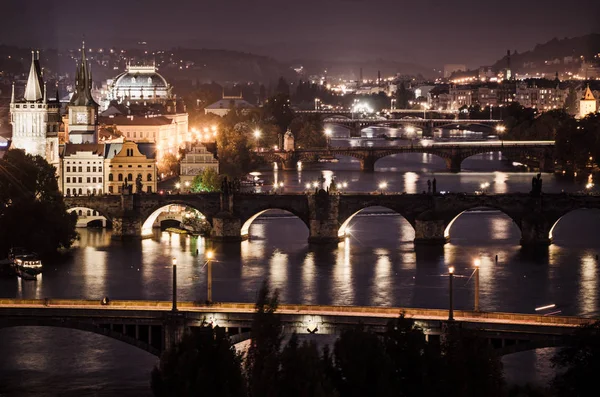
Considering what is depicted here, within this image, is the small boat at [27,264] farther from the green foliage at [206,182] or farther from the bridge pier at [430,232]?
the green foliage at [206,182]

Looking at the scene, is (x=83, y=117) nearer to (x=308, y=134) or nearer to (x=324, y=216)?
(x=324, y=216)

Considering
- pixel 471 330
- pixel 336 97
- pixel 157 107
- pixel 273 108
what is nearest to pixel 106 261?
pixel 471 330

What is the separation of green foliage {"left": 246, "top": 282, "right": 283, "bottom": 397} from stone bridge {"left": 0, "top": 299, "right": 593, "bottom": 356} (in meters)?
1.03

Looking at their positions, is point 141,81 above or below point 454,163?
above

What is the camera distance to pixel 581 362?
92.5 feet

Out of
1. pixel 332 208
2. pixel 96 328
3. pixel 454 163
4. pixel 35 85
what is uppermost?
pixel 35 85

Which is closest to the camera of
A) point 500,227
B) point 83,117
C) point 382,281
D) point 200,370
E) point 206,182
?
point 200,370

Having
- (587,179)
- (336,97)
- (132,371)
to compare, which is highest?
(336,97)

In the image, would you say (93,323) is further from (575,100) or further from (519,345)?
(575,100)

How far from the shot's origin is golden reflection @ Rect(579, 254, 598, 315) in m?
39.0

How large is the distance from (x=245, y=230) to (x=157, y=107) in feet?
116

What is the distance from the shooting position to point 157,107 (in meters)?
86.6

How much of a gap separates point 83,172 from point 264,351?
29546mm

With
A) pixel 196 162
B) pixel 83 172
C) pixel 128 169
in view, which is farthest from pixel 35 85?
pixel 196 162
